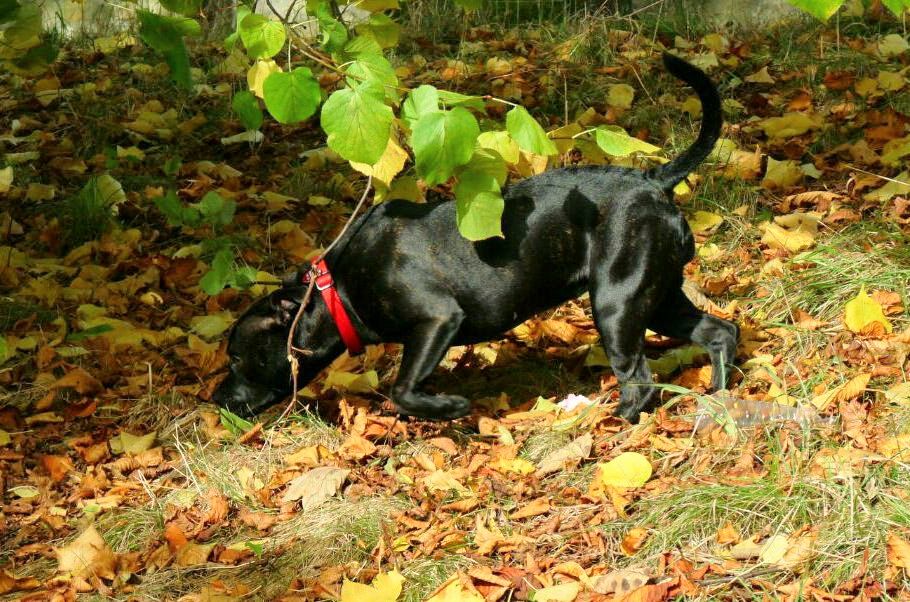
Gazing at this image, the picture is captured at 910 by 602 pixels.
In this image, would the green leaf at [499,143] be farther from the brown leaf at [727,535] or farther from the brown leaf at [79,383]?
the brown leaf at [79,383]

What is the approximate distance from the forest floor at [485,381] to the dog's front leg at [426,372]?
171 millimetres

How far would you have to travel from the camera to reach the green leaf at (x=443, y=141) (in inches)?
138

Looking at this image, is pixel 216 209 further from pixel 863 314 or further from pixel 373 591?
pixel 863 314

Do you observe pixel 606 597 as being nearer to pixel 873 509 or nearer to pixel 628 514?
pixel 628 514

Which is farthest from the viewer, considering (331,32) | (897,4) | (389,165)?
(389,165)

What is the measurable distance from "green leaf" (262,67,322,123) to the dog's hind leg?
1.88 m

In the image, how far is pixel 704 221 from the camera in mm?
6047

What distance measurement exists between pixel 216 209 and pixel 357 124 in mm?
3067

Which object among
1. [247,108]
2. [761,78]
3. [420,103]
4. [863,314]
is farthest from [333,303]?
[761,78]

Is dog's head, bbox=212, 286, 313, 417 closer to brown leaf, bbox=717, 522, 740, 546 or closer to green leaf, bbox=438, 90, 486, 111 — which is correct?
green leaf, bbox=438, 90, 486, 111

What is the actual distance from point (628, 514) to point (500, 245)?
1.40 meters

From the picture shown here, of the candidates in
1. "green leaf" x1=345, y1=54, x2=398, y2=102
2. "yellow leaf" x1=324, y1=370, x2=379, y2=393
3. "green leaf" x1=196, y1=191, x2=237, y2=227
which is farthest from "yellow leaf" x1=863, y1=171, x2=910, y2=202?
"green leaf" x1=196, y1=191, x2=237, y2=227

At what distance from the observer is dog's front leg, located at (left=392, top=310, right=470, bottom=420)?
181 inches

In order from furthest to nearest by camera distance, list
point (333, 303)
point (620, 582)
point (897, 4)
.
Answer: point (333, 303) → point (620, 582) → point (897, 4)
